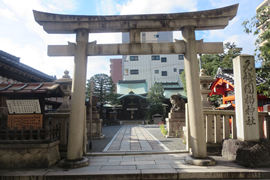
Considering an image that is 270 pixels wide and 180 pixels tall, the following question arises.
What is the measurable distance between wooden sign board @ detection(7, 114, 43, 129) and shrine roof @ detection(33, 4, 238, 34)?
2.87 m

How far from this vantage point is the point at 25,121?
17.7ft

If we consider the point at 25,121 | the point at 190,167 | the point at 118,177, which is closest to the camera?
the point at 118,177

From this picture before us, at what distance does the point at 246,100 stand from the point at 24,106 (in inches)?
268

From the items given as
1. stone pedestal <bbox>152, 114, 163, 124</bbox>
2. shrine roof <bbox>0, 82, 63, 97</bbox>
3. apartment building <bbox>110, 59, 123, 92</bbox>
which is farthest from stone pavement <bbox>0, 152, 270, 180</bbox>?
apartment building <bbox>110, 59, 123, 92</bbox>

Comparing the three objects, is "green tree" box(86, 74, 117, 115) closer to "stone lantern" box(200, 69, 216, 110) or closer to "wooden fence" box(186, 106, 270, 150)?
"stone lantern" box(200, 69, 216, 110)

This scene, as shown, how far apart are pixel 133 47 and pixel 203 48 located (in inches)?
91.3

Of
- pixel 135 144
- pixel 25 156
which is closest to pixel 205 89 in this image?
pixel 135 144

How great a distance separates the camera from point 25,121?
538 cm

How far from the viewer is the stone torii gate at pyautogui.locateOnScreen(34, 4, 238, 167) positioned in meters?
5.59

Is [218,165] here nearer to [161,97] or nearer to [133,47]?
[133,47]

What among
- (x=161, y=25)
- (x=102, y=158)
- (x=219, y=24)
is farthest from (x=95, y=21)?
(x=102, y=158)

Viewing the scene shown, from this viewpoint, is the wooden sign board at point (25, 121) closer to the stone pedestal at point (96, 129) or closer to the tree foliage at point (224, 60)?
the stone pedestal at point (96, 129)

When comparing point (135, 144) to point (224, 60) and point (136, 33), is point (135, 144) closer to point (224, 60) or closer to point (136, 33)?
point (136, 33)

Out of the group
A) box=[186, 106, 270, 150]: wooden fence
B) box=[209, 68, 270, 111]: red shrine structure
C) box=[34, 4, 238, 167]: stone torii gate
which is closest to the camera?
box=[34, 4, 238, 167]: stone torii gate
